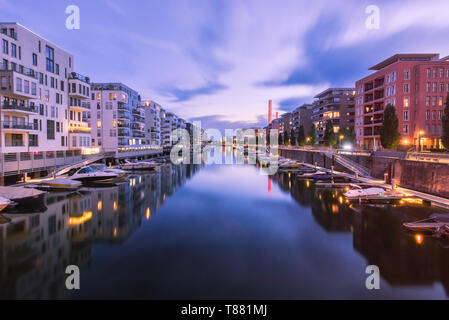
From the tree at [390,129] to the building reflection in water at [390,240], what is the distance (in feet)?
93.9

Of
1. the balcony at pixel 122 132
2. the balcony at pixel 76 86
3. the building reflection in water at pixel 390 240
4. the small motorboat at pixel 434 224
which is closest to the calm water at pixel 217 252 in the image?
the building reflection in water at pixel 390 240

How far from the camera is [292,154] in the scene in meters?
99.7

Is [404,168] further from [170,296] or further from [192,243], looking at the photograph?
Result: [170,296]

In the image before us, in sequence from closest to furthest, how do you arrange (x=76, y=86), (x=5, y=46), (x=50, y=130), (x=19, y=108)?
1. (x=5, y=46)
2. (x=19, y=108)
3. (x=50, y=130)
4. (x=76, y=86)

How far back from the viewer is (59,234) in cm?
1898

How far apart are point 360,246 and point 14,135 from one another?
46282 millimetres

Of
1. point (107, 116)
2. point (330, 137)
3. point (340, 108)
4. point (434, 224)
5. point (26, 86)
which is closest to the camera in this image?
point (434, 224)

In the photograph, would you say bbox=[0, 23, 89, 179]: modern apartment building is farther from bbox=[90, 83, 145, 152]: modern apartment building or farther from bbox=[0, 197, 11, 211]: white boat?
bbox=[90, 83, 145, 152]: modern apartment building

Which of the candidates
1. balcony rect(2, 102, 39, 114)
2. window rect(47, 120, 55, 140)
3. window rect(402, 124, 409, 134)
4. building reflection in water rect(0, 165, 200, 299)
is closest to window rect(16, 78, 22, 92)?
balcony rect(2, 102, 39, 114)

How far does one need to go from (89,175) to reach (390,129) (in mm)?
53978

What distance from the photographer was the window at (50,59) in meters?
46.8

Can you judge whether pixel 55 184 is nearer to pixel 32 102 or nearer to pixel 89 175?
pixel 89 175

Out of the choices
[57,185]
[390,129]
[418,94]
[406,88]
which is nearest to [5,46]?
[57,185]

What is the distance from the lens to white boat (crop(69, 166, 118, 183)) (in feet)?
132
